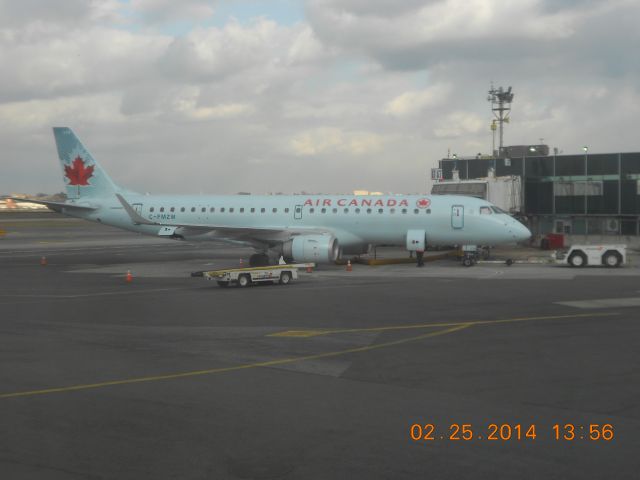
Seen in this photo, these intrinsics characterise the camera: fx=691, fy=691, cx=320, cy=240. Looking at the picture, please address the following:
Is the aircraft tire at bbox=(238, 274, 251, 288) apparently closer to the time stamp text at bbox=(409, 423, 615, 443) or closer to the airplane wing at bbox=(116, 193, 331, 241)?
the airplane wing at bbox=(116, 193, 331, 241)

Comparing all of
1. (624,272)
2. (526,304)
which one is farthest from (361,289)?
(624,272)

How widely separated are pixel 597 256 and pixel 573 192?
62.6 ft

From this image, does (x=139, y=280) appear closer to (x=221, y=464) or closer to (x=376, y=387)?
(x=376, y=387)

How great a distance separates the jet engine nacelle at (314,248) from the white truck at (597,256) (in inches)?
550

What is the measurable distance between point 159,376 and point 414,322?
9071 mm

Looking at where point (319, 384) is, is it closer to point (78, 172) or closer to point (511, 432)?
point (511, 432)

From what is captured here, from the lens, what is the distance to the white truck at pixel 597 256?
3956cm

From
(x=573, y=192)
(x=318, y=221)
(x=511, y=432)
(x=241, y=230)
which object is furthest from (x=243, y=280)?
(x=573, y=192)

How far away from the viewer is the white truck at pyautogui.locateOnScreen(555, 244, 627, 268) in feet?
130

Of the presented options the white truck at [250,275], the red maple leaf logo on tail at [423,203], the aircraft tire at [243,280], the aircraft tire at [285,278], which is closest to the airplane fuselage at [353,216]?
the red maple leaf logo on tail at [423,203]

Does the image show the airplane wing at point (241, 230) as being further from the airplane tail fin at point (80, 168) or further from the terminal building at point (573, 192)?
the terminal building at point (573, 192)

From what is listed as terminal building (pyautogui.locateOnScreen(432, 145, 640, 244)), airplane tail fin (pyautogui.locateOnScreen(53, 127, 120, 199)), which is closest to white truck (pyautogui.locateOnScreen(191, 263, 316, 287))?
airplane tail fin (pyautogui.locateOnScreen(53, 127, 120, 199))

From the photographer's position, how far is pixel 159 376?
14133 millimetres

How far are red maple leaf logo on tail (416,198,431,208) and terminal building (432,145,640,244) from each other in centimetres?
1550
